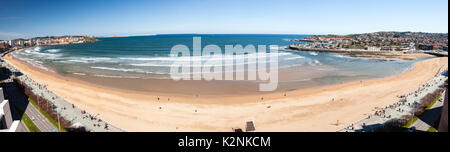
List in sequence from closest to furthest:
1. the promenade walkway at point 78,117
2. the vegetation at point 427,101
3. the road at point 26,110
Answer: the promenade walkway at point 78,117 < the road at point 26,110 < the vegetation at point 427,101

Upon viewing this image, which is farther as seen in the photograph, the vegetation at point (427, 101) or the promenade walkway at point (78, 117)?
the vegetation at point (427, 101)

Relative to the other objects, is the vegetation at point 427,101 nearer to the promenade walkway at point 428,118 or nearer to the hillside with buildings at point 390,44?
the promenade walkway at point 428,118

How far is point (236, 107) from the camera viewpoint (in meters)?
15.2

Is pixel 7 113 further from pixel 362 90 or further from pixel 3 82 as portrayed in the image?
pixel 362 90

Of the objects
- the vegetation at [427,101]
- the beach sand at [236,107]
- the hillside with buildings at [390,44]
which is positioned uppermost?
Result: the hillside with buildings at [390,44]

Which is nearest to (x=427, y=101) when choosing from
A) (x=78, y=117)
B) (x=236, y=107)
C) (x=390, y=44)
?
(x=236, y=107)

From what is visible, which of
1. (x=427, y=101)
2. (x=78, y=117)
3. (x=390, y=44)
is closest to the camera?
(x=78, y=117)

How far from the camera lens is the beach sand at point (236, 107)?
1247cm

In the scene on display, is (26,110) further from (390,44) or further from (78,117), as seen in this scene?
(390,44)

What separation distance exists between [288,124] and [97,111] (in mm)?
12076

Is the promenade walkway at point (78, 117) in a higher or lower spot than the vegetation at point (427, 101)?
lower

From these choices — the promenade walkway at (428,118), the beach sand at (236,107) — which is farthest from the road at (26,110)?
the promenade walkway at (428,118)

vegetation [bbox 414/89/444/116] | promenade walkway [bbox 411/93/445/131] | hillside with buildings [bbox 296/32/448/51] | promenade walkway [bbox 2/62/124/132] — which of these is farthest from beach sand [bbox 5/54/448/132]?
hillside with buildings [bbox 296/32/448/51]
